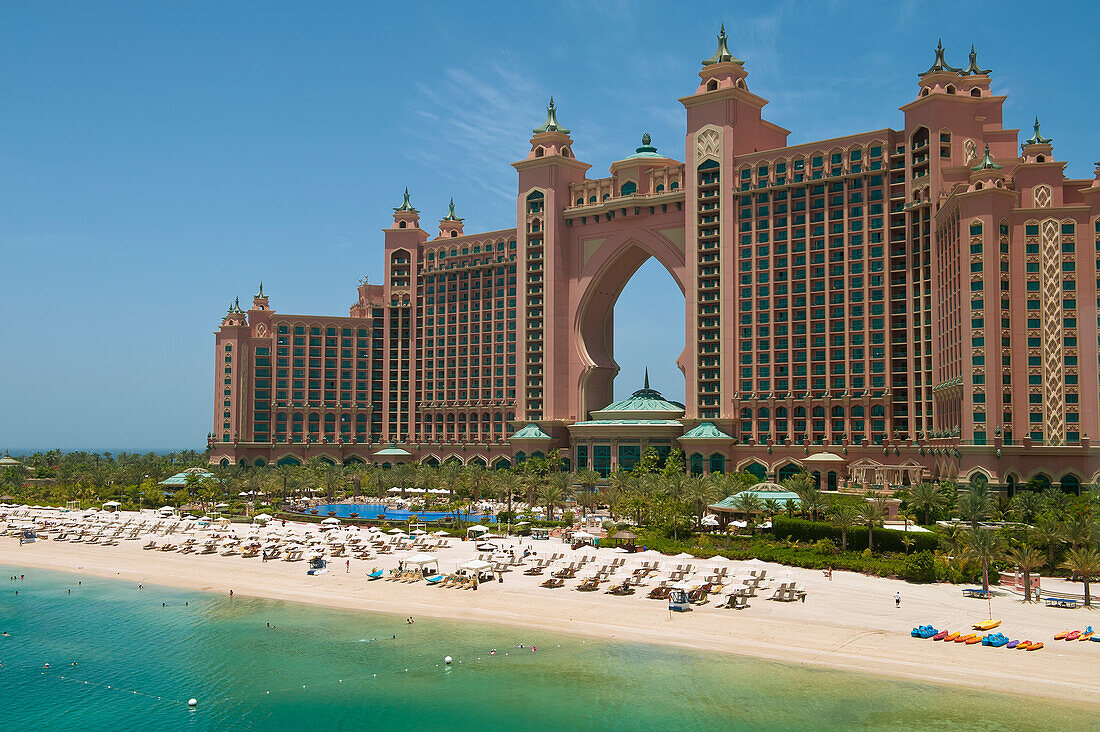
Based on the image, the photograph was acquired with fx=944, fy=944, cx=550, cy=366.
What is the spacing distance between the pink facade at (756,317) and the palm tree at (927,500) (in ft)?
43.4

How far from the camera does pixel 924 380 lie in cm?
10606

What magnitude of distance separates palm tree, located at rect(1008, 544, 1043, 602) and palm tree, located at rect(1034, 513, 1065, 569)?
1383 millimetres

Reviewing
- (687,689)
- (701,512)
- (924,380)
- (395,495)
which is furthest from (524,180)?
(687,689)

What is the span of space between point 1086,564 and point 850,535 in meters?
17.2

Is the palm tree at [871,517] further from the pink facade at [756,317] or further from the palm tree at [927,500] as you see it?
the pink facade at [756,317]

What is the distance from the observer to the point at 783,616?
52.8 meters

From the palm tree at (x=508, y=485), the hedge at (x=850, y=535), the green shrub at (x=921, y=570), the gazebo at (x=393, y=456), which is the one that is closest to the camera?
the green shrub at (x=921, y=570)

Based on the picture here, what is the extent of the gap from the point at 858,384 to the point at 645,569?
58.0 m

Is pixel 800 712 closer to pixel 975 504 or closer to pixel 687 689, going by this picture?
pixel 687 689

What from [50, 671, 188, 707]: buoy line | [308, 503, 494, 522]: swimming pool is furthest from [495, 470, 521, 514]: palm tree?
[50, 671, 188, 707]: buoy line

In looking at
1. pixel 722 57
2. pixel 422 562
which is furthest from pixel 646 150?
pixel 422 562

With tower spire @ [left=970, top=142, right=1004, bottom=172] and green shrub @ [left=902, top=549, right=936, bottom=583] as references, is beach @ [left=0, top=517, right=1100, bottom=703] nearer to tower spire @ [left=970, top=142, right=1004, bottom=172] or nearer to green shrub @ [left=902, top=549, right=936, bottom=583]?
green shrub @ [left=902, top=549, right=936, bottom=583]

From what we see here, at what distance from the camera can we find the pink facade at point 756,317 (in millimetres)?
89438

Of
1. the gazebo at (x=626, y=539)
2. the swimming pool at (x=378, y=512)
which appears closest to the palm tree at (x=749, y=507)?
the gazebo at (x=626, y=539)
